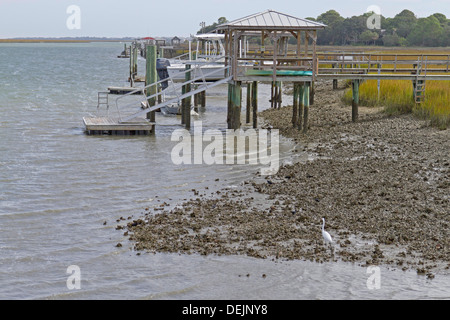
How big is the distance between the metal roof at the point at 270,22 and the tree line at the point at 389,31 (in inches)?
2874

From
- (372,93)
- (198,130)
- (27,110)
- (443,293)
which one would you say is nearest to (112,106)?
(27,110)

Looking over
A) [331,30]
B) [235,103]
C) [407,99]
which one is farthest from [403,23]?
[235,103]

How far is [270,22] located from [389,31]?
103m

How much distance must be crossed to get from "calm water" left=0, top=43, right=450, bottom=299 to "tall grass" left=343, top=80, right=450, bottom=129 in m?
5.05

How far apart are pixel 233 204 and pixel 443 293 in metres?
5.49

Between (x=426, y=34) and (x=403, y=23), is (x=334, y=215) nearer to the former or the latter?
(x=426, y=34)

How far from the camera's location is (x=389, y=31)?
12131 cm

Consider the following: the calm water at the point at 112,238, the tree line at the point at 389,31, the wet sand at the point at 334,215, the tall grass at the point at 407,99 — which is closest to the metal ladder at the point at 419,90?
the tall grass at the point at 407,99

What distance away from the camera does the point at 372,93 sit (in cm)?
2822

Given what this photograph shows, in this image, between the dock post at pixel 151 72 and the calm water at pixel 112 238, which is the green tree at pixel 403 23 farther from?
the calm water at pixel 112 238

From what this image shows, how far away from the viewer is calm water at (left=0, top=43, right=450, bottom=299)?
33.4 feet

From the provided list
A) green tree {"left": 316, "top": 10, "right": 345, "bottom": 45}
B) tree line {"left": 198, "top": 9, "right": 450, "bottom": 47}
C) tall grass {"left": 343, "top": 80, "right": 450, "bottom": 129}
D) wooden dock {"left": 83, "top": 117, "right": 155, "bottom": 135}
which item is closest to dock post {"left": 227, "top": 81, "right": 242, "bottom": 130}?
wooden dock {"left": 83, "top": 117, "right": 155, "bottom": 135}

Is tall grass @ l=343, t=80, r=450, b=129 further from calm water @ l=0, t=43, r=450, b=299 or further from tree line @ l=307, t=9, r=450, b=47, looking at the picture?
tree line @ l=307, t=9, r=450, b=47
